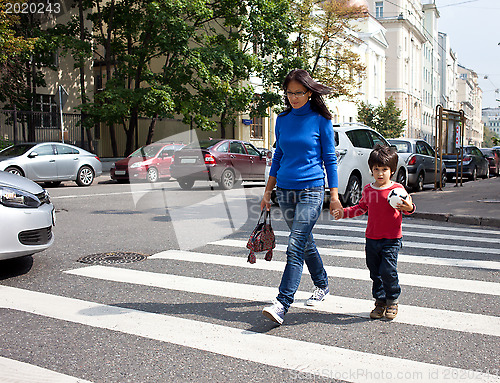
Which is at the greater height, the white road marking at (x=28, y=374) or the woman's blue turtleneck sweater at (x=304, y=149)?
the woman's blue turtleneck sweater at (x=304, y=149)

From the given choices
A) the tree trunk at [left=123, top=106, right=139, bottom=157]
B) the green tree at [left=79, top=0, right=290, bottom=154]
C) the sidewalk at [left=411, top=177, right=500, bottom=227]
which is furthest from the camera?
the tree trunk at [left=123, top=106, right=139, bottom=157]

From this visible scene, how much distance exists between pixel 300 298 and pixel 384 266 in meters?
0.98

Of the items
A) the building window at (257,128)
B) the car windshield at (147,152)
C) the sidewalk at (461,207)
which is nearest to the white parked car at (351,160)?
the sidewalk at (461,207)

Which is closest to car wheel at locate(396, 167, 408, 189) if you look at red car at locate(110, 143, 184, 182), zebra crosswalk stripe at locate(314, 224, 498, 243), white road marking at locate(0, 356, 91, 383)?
zebra crosswalk stripe at locate(314, 224, 498, 243)

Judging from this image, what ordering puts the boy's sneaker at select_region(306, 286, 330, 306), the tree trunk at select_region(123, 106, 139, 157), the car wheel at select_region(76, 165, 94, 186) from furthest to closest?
the tree trunk at select_region(123, 106, 139, 157)
the car wheel at select_region(76, 165, 94, 186)
the boy's sneaker at select_region(306, 286, 330, 306)

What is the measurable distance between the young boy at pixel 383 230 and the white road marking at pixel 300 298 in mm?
200

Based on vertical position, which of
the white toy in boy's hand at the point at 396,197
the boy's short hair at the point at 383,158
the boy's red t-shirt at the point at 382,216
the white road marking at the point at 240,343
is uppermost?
the boy's short hair at the point at 383,158

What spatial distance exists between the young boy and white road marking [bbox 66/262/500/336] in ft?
0.66

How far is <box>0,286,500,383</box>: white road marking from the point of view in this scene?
11.1 ft

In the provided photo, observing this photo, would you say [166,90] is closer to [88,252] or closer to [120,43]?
[120,43]

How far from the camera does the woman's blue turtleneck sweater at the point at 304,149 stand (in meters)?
4.38

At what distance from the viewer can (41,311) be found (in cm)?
459

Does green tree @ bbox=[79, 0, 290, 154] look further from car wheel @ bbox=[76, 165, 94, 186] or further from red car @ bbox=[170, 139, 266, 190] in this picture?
red car @ bbox=[170, 139, 266, 190]

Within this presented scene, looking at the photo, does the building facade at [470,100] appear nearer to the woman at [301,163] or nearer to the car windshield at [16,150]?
the car windshield at [16,150]
